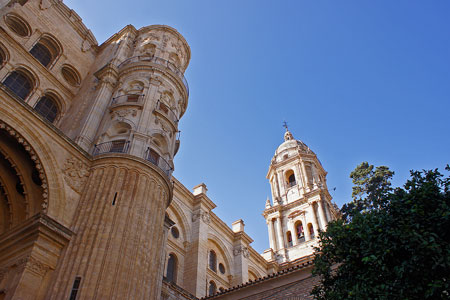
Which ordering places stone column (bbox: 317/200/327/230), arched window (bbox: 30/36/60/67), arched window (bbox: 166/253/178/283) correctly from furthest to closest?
stone column (bbox: 317/200/327/230) < arched window (bbox: 166/253/178/283) < arched window (bbox: 30/36/60/67)

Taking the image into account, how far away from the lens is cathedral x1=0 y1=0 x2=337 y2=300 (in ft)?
37.9

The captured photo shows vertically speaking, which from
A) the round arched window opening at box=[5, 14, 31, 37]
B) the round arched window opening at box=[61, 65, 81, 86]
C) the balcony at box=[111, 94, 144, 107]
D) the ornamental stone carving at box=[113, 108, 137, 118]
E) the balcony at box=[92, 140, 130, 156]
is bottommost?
the balcony at box=[92, 140, 130, 156]

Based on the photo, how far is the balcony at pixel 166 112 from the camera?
18.4m

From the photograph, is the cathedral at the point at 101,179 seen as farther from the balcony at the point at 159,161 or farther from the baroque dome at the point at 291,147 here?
the baroque dome at the point at 291,147

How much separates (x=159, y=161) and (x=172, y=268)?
8421mm

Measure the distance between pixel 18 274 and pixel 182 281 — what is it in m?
12.4

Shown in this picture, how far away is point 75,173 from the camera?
13.8 meters

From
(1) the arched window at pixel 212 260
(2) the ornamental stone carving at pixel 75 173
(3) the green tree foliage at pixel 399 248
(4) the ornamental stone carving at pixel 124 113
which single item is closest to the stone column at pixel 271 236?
(1) the arched window at pixel 212 260

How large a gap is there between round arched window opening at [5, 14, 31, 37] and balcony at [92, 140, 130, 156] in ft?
29.1

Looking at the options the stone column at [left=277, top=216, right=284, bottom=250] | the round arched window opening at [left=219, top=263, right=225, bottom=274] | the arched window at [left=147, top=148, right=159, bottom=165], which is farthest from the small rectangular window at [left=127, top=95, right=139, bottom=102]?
the stone column at [left=277, top=216, right=284, bottom=250]

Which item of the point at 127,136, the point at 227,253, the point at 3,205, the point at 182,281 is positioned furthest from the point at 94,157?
the point at 227,253

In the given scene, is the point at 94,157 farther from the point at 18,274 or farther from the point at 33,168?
the point at 18,274

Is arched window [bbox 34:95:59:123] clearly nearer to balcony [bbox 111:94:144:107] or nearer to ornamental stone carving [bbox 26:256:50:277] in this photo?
balcony [bbox 111:94:144:107]

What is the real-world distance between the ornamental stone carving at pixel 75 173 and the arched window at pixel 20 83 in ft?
19.8
